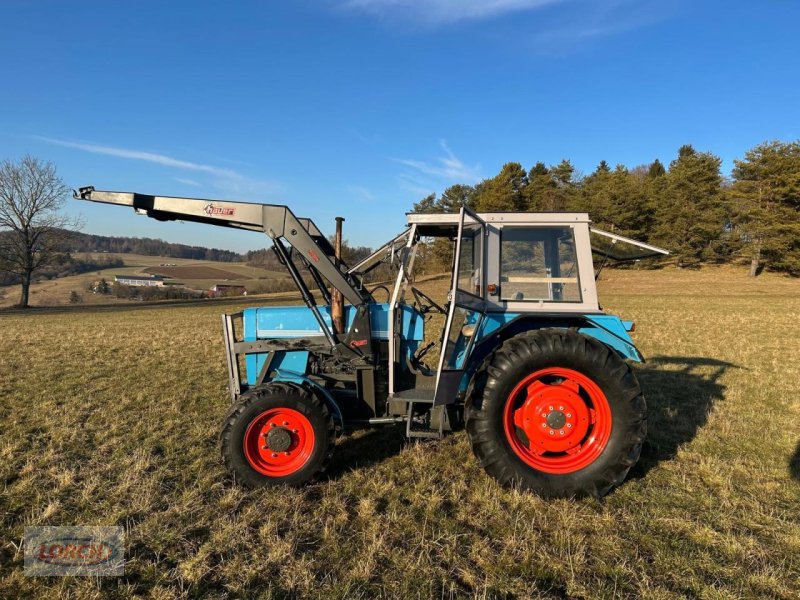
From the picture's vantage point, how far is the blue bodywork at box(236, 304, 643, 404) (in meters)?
4.05

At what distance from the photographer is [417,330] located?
4.39m

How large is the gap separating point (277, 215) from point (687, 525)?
3.93 m

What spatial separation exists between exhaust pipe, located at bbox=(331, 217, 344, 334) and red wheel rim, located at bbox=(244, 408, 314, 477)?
918mm

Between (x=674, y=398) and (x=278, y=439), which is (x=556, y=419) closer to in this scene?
(x=278, y=439)

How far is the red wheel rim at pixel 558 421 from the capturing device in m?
3.76

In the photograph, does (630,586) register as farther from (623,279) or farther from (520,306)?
(623,279)

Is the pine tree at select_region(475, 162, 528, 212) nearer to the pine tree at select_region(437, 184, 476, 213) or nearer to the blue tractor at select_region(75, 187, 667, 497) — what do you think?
the pine tree at select_region(437, 184, 476, 213)

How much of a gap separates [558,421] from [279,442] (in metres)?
2.28

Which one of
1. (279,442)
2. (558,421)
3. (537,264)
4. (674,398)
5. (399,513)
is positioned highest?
(537,264)

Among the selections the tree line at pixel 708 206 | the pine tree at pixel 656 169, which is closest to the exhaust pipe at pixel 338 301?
the tree line at pixel 708 206

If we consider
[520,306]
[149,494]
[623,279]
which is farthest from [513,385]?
[623,279]

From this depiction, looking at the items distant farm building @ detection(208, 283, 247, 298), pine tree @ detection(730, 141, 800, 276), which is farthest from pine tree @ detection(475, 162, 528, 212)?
distant farm building @ detection(208, 283, 247, 298)

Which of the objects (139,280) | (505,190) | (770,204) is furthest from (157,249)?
(770,204)

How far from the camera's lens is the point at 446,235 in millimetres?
4414
